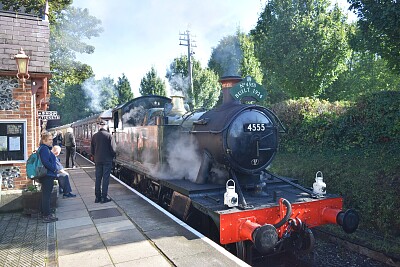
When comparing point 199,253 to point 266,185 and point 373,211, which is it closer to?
point 266,185

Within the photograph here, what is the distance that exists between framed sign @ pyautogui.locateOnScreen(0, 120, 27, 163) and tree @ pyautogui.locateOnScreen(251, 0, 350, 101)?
33.7ft

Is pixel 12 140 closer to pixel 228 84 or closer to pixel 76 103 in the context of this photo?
pixel 228 84

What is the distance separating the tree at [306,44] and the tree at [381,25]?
464 centimetres

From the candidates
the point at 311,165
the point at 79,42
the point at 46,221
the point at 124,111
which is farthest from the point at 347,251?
the point at 79,42

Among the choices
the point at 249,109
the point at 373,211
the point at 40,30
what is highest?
the point at 40,30

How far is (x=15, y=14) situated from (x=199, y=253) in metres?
6.25

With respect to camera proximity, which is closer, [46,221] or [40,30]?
[46,221]

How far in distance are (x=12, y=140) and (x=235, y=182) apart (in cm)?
441

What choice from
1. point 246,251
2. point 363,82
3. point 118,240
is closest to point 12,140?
point 118,240

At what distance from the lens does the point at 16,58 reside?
555 centimetres

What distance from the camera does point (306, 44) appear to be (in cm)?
1234

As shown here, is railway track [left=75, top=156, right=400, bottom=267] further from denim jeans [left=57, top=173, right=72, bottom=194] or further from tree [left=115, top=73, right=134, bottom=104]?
tree [left=115, top=73, right=134, bottom=104]

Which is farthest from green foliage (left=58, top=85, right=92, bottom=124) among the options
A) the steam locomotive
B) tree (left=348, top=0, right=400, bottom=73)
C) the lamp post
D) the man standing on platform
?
tree (left=348, top=0, right=400, bottom=73)

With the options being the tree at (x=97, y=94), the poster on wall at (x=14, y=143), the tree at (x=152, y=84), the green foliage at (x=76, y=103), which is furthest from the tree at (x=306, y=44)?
the green foliage at (x=76, y=103)
